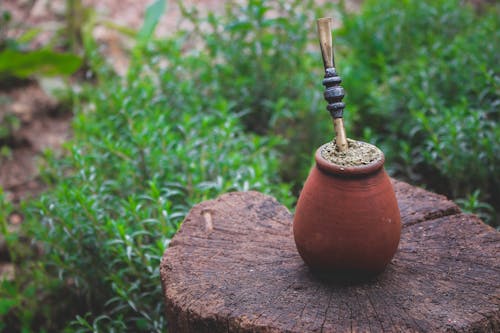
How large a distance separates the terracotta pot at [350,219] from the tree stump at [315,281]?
132mm

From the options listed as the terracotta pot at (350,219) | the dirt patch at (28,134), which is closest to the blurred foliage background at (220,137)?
the dirt patch at (28,134)

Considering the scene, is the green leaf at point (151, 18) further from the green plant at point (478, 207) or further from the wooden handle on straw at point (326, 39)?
the green plant at point (478, 207)

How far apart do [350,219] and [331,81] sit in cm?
47

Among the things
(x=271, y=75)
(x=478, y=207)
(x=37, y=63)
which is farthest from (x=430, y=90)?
(x=37, y=63)

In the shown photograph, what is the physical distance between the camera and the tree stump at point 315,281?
1.75 m

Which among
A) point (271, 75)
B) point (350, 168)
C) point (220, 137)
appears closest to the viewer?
point (350, 168)

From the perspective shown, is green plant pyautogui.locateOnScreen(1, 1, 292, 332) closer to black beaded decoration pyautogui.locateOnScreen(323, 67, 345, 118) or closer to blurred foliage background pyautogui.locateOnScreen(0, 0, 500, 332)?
blurred foliage background pyautogui.locateOnScreen(0, 0, 500, 332)

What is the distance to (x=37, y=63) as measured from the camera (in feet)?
15.6

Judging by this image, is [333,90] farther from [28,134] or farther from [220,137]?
[28,134]

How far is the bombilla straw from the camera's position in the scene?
6.05 ft

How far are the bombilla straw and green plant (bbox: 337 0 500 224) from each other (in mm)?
1369

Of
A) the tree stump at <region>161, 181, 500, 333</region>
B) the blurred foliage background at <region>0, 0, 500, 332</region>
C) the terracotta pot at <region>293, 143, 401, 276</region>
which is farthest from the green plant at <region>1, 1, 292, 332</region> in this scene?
the terracotta pot at <region>293, 143, 401, 276</region>

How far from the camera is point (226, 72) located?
13.2 feet

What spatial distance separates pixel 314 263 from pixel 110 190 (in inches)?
60.2
